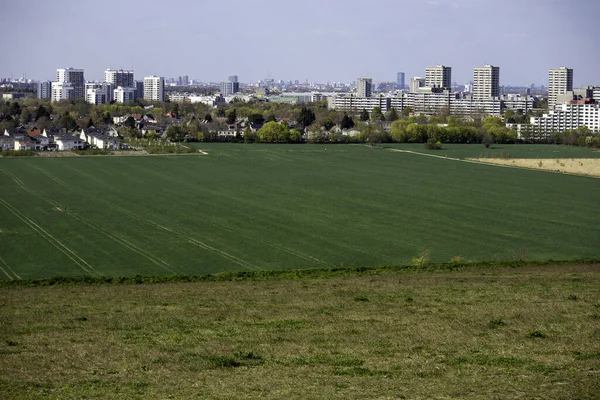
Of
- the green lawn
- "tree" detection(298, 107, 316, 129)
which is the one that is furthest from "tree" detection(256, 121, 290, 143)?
"tree" detection(298, 107, 316, 129)

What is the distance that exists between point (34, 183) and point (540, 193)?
17195 mm

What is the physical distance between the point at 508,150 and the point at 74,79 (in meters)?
86.5

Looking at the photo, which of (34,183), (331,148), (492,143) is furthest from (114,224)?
(492,143)

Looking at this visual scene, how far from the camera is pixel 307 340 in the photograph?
27.3 feet

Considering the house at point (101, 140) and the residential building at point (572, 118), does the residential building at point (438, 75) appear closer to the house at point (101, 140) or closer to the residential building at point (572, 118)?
the residential building at point (572, 118)

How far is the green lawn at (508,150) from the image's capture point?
46.9 m

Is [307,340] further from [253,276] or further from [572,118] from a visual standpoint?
[572,118]

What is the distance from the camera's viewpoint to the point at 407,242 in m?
19.3

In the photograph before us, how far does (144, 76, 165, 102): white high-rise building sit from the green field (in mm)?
88485

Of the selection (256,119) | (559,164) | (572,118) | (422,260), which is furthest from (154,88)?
(422,260)

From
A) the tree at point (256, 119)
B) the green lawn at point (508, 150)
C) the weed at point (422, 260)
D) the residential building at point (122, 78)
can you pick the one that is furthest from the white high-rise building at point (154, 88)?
the weed at point (422, 260)

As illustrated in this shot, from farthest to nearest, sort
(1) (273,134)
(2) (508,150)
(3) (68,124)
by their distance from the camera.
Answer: (3) (68,124) → (1) (273,134) → (2) (508,150)

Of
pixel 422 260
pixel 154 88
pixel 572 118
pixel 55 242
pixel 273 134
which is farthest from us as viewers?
pixel 154 88

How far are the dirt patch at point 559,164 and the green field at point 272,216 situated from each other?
194 centimetres
